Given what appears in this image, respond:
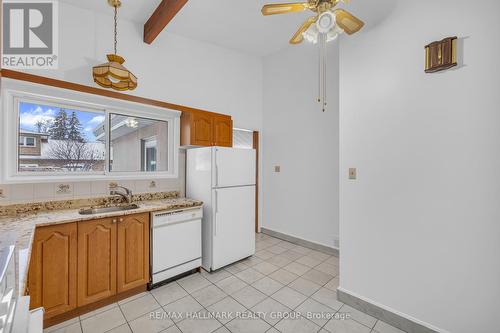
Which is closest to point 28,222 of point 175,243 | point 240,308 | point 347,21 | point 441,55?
point 175,243

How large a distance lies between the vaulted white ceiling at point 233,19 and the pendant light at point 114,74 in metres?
0.42

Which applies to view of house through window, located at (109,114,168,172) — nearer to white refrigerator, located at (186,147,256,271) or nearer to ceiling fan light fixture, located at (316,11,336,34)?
white refrigerator, located at (186,147,256,271)

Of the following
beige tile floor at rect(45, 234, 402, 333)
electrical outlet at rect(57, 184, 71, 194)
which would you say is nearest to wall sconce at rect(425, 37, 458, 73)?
beige tile floor at rect(45, 234, 402, 333)

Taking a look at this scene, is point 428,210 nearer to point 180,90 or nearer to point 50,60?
point 180,90

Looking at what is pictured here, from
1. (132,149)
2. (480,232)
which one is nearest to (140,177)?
(132,149)

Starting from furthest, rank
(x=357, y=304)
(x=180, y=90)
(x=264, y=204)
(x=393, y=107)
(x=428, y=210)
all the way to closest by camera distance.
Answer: (x=264, y=204) < (x=180, y=90) < (x=357, y=304) < (x=393, y=107) < (x=428, y=210)

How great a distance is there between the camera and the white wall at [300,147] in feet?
11.2

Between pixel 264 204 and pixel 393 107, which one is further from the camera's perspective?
pixel 264 204

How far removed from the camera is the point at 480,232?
1.64 meters

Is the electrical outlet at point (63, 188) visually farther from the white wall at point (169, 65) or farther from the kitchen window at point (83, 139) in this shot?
the white wall at point (169, 65)

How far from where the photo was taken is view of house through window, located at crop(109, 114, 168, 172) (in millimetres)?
2918

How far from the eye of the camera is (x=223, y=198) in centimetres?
292

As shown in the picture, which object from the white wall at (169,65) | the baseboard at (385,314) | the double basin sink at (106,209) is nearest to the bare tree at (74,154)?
the double basin sink at (106,209)

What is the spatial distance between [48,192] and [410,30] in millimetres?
3668
